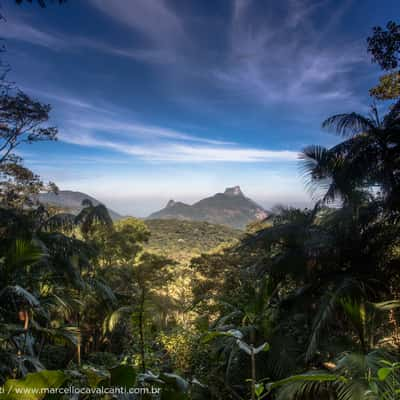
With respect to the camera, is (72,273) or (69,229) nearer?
(72,273)

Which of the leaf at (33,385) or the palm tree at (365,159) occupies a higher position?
the palm tree at (365,159)

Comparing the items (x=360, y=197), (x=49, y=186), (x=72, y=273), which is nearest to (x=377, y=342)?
(x=360, y=197)

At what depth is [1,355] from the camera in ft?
10.3

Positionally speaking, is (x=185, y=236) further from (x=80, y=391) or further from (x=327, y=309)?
(x=80, y=391)

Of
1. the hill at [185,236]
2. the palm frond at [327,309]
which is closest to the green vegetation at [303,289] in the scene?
the palm frond at [327,309]

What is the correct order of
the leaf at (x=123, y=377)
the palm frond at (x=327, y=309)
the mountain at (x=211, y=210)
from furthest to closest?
the mountain at (x=211, y=210) → the palm frond at (x=327, y=309) → the leaf at (x=123, y=377)

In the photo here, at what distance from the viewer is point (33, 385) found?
2.32ft

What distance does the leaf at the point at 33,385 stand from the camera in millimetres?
708

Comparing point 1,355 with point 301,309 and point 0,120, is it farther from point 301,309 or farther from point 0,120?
point 0,120

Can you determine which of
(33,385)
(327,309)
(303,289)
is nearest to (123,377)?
(33,385)

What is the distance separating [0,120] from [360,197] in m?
11.3

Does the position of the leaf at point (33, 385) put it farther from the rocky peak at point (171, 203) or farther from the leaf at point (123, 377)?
the rocky peak at point (171, 203)

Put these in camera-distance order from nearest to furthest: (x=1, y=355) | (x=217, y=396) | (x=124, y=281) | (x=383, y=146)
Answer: (x=1, y=355) → (x=217, y=396) → (x=383, y=146) → (x=124, y=281)

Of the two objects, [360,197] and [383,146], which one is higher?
[383,146]
